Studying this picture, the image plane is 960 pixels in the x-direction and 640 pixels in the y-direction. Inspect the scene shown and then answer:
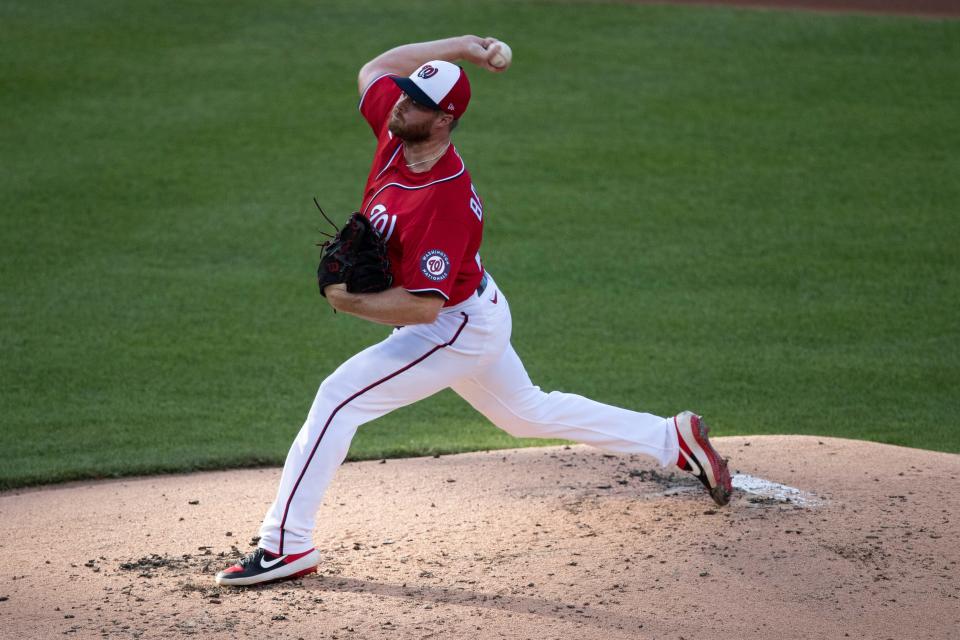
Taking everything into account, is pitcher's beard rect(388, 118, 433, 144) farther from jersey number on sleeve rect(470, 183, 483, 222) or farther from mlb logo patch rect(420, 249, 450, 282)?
mlb logo patch rect(420, 249, 450, 282)

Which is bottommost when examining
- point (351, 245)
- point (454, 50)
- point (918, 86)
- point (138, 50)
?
point (351, 245)

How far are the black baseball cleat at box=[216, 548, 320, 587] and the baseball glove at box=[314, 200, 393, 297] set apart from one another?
0.91 m

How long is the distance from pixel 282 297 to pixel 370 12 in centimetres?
603

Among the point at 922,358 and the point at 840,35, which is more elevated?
the point at 840,35

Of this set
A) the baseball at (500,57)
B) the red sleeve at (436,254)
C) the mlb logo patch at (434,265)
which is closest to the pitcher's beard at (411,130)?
the red sleeve at (436,254)

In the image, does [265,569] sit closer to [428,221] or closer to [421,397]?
[421,397]

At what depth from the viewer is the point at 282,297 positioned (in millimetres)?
7641

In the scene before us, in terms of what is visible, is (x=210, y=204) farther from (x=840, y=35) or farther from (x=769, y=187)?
(x=840, y=35)

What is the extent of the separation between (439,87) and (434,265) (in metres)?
0.60

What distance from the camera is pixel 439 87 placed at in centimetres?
385

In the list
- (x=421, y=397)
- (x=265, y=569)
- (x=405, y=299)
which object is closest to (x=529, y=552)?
(x=421, y=397)

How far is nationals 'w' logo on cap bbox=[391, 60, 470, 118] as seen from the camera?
3.83 m

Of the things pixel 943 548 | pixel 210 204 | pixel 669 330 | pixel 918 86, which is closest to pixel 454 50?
pixel 943 548

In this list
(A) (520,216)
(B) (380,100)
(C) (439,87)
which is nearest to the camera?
(C) (439,87)
